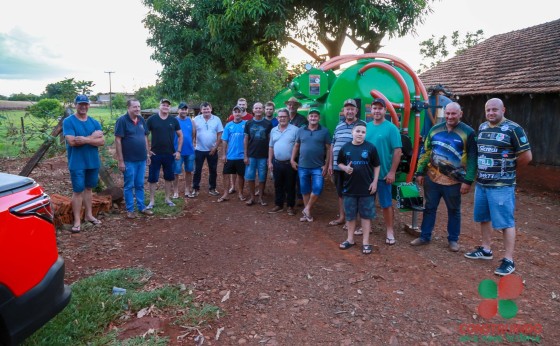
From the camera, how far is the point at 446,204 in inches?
183

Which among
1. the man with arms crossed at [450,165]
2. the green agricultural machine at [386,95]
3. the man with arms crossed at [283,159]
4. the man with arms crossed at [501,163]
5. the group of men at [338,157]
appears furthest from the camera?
the man with arms crossed at [283,159]

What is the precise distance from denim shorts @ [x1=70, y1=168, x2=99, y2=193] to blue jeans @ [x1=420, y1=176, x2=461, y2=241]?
4.32 meters

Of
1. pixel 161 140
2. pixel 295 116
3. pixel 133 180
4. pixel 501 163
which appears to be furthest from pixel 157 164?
pixel 501 163

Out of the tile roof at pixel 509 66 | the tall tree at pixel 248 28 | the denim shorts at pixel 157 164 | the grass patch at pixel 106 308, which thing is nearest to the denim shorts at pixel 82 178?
the denim shorts at pixel 157 164

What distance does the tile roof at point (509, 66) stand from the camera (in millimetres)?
9391

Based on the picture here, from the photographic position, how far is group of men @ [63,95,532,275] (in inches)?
165

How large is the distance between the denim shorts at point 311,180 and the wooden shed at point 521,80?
598 cm

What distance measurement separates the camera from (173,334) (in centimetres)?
309

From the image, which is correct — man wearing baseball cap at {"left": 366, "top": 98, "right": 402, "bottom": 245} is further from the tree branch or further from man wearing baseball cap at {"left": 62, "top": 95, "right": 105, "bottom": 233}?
the tree branch

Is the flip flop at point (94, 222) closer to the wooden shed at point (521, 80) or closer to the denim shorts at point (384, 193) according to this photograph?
the denim shorts at point (384, 193)

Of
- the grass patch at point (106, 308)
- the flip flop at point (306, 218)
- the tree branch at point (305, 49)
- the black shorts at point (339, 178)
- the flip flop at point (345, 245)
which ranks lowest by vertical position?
the grass patch at point (106, 308)

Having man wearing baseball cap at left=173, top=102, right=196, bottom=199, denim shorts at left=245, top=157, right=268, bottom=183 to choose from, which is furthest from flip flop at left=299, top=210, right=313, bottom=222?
man wearing baseball cap at left=173, top=102, right=196, bottom=199

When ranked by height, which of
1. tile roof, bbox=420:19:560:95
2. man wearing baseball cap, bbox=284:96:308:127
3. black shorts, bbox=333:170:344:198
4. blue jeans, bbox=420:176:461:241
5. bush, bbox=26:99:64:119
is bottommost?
blue jeans, bbox=420:176:461:241

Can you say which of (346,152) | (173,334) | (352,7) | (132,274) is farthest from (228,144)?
(352,7)
